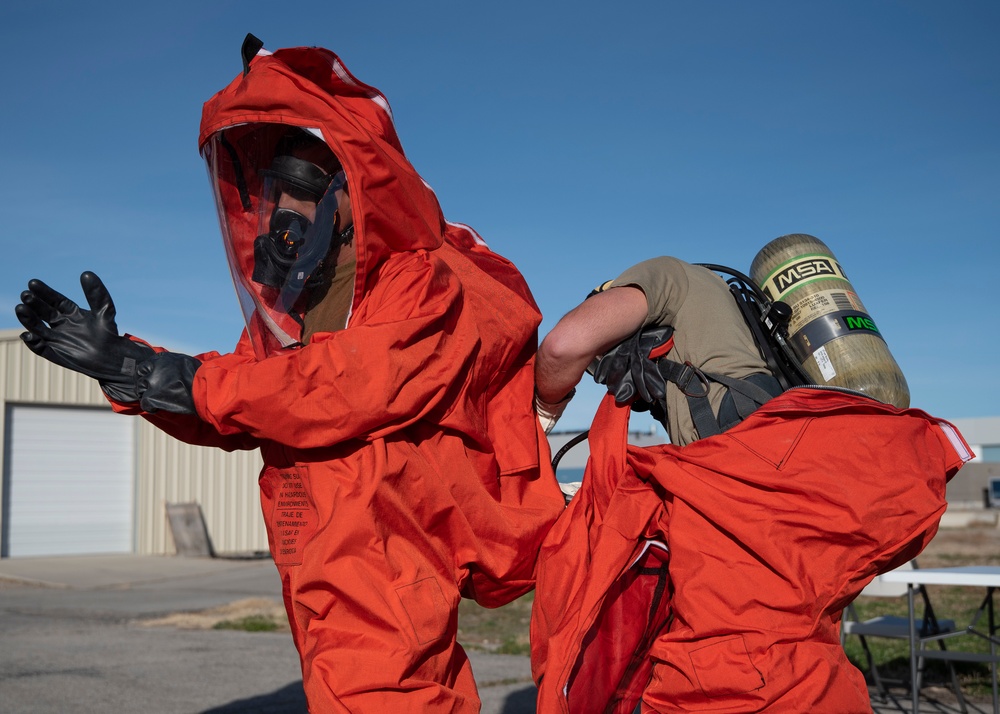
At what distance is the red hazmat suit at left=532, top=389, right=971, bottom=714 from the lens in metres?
2.31

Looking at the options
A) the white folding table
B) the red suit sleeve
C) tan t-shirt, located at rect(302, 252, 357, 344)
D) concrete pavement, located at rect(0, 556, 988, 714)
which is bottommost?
concrete pavement, located at rect(0, 556, 988, 714)

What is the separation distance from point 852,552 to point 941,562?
13.5 m

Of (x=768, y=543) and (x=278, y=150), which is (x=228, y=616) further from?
(x=768, y=543)

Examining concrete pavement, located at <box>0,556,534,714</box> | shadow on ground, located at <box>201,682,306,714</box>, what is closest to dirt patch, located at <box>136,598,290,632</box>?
concrete pavement, located at <box>0,556,534,714</box>

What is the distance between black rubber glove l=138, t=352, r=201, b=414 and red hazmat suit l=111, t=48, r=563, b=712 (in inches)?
2.1

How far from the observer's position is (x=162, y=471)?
18578mm

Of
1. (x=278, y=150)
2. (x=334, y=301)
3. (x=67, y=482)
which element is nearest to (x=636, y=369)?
(x=334, y=301)

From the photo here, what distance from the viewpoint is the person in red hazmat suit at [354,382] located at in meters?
2.33

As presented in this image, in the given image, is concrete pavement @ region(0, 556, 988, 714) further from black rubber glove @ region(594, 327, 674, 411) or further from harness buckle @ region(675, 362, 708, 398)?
harness buckle @ region(675, 362, 708, 398)

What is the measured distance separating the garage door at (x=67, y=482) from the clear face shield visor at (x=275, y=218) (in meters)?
16.1

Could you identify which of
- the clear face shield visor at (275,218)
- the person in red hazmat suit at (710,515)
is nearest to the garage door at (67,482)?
the clear face shield visor at (275,218)

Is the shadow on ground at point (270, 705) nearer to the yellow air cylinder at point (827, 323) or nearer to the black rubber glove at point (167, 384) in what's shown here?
the black rubber glove at point (167, 384)

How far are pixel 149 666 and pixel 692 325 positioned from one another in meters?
5.32

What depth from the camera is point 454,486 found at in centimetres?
254
